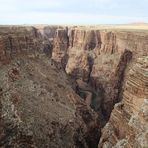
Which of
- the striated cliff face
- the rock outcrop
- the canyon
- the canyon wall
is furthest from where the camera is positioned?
the canyon wall

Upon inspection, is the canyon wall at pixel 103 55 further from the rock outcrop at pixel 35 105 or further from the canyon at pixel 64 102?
the rock outcrop at pixel 35 105

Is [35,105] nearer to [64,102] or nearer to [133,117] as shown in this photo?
[64,102]

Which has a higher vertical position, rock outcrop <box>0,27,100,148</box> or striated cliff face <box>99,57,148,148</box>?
striated cliff face <box>99,57,148,148</box>

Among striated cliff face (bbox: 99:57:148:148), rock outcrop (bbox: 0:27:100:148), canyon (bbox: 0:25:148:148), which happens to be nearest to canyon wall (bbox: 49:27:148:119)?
canyon (bbox: 0:25:148:148)

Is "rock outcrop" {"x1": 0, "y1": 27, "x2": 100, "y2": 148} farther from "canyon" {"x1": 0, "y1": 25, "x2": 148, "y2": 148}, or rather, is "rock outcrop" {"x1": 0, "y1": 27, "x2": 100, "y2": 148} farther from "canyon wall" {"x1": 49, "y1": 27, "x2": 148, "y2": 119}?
"canyon wall" {"x1": 49, "y1": 27, "x2": 148, "y2": 119}

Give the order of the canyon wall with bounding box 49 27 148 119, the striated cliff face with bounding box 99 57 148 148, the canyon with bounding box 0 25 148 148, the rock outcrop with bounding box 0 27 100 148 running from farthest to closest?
the canyon wall with bounding box 49 27 148 119 → the rock outcrop with bounding box 0 27 100 148 → the canyon with bounding box 0 25 148 148 → the striated cliff face with bounding box 99 57 148 148

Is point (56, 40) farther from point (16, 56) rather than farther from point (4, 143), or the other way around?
point (4, 143)

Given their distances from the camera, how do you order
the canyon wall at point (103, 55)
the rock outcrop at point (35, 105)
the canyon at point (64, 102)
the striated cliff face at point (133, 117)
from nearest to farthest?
1. the striated cliff face at point (133, 117)
2. the canyon at point (64, 102)
3. the rock outcrop at point (35, 105)
4. the canyon wall at point (103, 55)

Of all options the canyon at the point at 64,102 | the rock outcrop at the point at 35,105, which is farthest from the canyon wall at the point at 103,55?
the rock outcrop at the point at 35,105

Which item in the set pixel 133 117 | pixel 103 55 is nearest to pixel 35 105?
pixel 133 117
